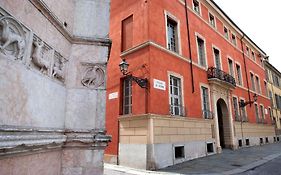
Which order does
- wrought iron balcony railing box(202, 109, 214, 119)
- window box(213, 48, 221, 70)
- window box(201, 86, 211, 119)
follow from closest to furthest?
wrought iron balcony railing box(202, 109, 214, 119) → window box(201, 86, 211, 119) → window box(213, 48, 221, 70)

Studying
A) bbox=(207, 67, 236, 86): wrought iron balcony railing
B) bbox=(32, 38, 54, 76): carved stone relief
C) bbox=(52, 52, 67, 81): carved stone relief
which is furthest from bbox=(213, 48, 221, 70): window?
bbox=(32, 38, 54, 76): carved stone relief

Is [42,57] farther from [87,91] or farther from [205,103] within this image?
[205,103]

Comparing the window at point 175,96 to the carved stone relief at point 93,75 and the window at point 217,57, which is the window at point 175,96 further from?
the carved stone relief at point 93,75

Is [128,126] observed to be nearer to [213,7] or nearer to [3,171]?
[3,171]

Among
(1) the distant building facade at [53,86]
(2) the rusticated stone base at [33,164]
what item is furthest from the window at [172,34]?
(2) the rusticated stone base at [33,164]

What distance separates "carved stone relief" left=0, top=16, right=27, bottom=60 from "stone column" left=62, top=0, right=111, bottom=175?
1073 millimetres

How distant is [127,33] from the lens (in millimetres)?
11508

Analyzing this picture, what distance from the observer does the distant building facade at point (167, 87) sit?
9.24 metres

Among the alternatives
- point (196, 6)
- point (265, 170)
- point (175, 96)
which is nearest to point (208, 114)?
point (175, 96)

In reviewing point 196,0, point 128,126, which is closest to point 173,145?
point 128,126

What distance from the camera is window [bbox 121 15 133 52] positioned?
1123cm

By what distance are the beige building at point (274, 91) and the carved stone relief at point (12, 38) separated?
28.6 metres

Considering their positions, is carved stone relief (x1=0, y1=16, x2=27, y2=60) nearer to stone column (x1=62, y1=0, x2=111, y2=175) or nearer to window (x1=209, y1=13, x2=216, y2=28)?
stone column (x1=62, y1=0, x2=111, y2=175)

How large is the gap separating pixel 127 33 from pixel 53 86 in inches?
368
